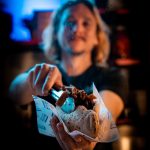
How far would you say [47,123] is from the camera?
52.8 inches

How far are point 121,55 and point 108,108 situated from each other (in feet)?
0.70

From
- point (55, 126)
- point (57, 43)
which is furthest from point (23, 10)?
point (55, 126)

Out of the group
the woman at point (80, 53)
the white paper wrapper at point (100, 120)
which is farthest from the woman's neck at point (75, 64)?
the white paper wrapper at point (100, 120)

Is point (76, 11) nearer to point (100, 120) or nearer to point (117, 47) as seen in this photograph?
point (117, 47)

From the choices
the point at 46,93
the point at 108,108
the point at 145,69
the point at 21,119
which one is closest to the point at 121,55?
the point at 145,69

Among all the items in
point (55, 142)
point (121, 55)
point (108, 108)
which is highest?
point (121, 55)

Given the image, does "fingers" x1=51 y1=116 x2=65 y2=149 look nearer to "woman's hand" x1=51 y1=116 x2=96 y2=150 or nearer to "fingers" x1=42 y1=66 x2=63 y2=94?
"woman's hand" x1=51 y1=116 x2=96 y2=150

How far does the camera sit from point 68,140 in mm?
1325

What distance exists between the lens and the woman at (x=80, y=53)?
1406mm

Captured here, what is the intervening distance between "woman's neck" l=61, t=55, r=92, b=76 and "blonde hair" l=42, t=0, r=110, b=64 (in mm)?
26

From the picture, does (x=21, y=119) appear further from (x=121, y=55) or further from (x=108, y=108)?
(x=121, y=55)

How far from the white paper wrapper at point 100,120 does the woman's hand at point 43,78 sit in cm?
3

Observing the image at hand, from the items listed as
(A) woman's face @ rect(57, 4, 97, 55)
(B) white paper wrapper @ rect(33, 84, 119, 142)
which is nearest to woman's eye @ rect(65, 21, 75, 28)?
(A) woman's face @ rect(57, 4, 97, 55)

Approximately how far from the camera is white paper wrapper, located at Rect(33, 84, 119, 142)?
1.30 metres
